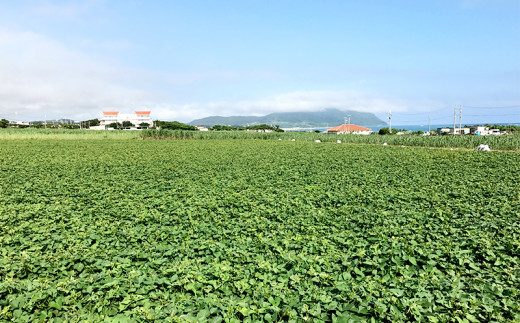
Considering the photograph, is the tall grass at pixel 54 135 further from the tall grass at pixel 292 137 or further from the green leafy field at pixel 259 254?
the green leafy field at pixel 259 254

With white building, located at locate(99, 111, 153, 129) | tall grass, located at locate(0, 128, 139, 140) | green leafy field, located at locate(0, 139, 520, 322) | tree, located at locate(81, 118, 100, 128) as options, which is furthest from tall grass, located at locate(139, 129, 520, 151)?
white building, located at locate(99, 111, 153, 129)

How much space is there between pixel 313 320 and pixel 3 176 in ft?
51.4

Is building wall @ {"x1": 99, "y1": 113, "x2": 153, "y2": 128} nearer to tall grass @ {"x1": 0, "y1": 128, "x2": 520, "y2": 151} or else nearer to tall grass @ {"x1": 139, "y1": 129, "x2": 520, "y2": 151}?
tall grass @ {"x1": 0, "y1": 128, "x2": 520, "y2": 151}

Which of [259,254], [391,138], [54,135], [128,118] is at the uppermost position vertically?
[128,118]

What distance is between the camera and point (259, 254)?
17.8ft

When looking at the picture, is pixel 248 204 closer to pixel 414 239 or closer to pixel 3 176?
pixel 414 239

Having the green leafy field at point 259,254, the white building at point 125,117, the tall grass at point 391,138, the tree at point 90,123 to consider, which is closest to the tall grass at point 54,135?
the tall grass at point 391,138

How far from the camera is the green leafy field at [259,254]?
393 cm

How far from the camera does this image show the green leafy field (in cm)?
393

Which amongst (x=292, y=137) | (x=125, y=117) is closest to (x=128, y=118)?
(x=125, y=117)

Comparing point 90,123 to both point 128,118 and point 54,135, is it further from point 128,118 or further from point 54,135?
point 54,135

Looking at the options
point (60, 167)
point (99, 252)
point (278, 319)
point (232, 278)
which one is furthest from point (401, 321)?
point (60, 167)

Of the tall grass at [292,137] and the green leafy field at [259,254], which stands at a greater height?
the tall grass at [292,137]

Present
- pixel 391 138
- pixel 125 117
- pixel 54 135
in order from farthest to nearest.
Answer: pixel 125 117 → pixel 54 135 → pixel 391 138
